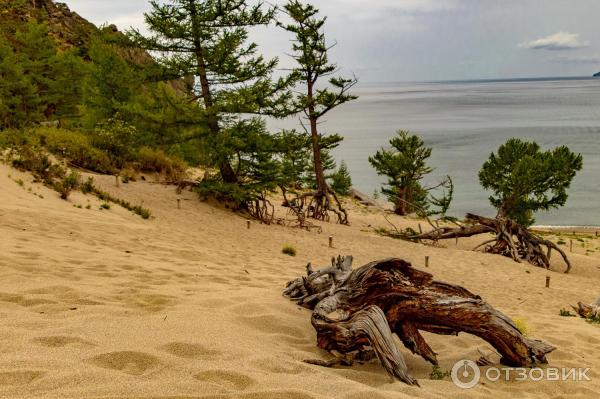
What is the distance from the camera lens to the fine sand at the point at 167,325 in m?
2.96

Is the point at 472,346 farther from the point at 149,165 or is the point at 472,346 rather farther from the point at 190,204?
the point at 149,165

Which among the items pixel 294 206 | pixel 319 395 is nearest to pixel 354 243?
pixel 294 206

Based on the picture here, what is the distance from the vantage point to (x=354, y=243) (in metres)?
16.7

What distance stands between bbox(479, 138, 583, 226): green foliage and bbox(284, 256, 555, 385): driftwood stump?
22.3 m

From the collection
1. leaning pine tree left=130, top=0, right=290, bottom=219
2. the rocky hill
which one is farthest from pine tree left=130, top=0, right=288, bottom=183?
the rocky hill

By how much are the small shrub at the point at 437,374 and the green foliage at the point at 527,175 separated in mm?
22855

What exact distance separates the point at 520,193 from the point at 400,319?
83.6ft

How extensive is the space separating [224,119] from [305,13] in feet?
29.3

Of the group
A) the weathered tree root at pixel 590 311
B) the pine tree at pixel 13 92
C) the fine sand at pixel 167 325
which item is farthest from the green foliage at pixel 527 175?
the pine tree at pixel 13 92

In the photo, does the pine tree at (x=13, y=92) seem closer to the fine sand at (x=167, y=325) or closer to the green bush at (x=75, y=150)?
the green bush at (x=75, y=150)

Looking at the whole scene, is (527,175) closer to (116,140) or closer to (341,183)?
(341,183)

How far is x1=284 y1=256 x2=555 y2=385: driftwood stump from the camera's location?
4094 millimetres

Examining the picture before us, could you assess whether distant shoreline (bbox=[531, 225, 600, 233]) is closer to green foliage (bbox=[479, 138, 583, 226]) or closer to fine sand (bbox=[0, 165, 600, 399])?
green foliage (bbox=[479, 138, 583, 226])

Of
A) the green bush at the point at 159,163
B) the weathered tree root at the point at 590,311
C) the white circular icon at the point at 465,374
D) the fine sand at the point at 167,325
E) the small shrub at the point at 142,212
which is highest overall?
the green bush at the point at 159,163
